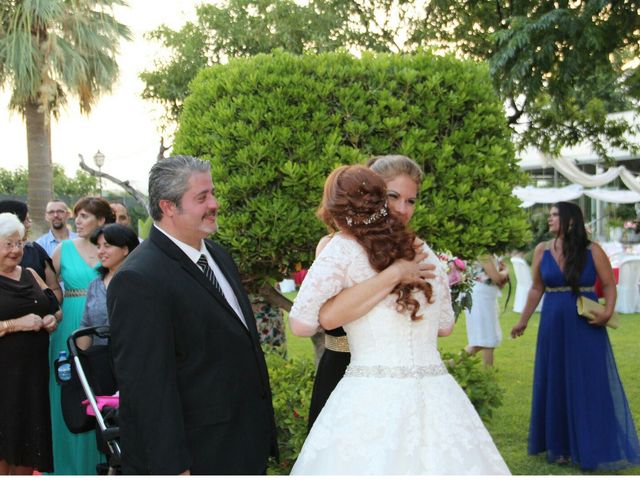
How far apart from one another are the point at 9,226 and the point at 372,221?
327 cm

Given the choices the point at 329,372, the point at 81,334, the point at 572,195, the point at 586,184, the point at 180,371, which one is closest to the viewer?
the point at 180,371

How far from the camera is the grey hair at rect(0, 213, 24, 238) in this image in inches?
217

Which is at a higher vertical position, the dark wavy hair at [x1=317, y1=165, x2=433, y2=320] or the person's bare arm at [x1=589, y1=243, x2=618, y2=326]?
the dark wavy hair at [x1=317, y1=165, x2=433, y2=320]

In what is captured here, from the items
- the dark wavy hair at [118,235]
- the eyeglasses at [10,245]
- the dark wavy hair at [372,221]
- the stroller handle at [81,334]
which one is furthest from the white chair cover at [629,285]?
the dark wavy hair at [372,221]

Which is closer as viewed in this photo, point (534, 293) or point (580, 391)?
point (580, 391)

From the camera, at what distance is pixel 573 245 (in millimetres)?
6613

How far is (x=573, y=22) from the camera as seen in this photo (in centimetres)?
737

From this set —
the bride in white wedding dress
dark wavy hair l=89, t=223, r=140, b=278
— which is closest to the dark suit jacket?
the bride in white wedding dress

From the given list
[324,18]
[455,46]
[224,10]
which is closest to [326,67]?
[455,46]

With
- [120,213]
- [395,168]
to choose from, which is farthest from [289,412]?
[120,213]

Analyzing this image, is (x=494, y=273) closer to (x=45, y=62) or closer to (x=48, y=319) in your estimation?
(x=48, y=319)

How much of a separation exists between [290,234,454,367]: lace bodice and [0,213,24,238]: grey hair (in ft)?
9.85

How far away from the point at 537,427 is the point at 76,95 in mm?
15031

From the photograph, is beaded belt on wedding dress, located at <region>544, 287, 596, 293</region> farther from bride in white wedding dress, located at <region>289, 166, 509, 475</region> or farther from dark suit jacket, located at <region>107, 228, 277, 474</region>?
dark suit jacket, located at <region>107, 228, 277, 474</region>
